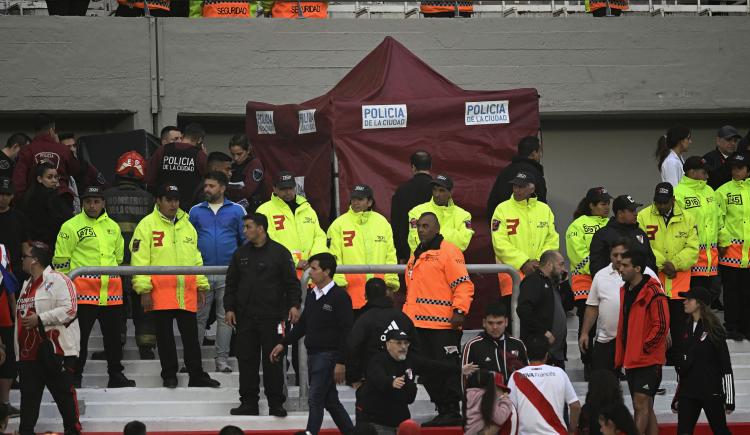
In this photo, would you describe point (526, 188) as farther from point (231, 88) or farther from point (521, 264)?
point (231, 88)

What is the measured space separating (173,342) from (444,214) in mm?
2850

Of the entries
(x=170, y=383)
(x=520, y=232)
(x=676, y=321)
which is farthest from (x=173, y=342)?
(x=676, y=321)

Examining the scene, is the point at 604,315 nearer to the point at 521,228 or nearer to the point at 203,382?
the point at 521,228

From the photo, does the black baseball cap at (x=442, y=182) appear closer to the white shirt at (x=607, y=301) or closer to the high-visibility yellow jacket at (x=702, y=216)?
the white shirt at (x=607, y=301)

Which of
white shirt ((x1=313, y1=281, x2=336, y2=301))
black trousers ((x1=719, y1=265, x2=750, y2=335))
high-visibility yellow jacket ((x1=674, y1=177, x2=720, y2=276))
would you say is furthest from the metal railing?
black trousers ((x1=719, y1=265, x2=750, y2=335))

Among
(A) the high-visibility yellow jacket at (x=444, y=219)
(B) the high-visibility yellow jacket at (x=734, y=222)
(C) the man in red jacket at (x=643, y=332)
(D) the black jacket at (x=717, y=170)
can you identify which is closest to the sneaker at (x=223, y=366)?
(A) the high-visibility yellow jacket at (x=444, y=219)

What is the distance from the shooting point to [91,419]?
1236 cm

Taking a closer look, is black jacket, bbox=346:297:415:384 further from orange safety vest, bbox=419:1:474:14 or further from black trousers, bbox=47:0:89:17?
black trousers, bbox=47:0:89:17

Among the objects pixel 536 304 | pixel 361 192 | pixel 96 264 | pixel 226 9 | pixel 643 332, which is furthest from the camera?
pixel 226 9

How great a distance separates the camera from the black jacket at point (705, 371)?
1195cm

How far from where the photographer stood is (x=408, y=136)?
15297 millimetres

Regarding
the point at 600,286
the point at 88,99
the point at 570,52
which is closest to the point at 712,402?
the point at 600,286

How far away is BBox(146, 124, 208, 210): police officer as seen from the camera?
14.8 m

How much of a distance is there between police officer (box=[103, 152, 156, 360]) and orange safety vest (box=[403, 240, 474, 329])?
8.64ft
